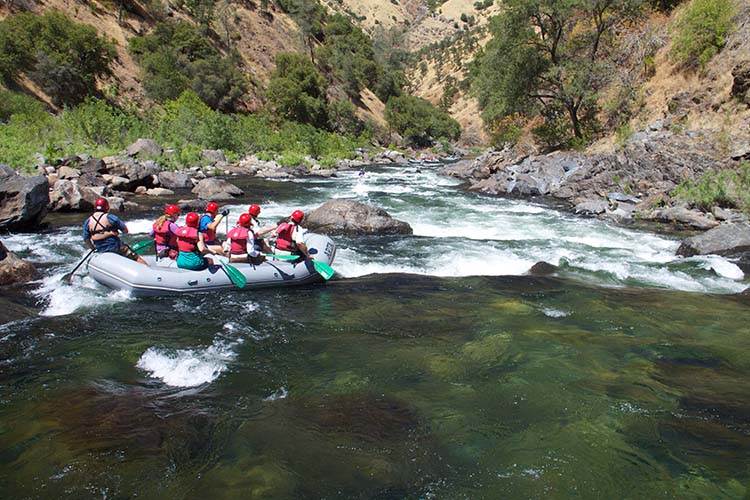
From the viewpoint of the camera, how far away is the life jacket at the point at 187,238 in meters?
7.86

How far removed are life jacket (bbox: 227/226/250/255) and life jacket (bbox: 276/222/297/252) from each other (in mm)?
672

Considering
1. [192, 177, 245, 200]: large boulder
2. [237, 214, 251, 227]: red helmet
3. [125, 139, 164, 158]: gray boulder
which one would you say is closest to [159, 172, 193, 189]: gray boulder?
[192, 177, 245, 200]: large boulder

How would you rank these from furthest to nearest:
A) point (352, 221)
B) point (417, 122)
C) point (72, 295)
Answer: point (417, 122) → point (352, 221) → point (72, 295)

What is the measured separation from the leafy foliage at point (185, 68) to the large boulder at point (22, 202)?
105ft

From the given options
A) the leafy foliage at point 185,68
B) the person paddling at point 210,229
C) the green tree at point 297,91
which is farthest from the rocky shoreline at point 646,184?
the green tree at point 297,91

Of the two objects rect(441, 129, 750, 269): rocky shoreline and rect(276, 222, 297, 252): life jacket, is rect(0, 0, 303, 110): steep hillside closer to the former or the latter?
rect(441, 129, 750, 269): rocky shoreline

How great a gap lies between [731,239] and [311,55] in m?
64.2

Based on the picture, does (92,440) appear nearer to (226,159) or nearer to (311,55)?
(226,159)

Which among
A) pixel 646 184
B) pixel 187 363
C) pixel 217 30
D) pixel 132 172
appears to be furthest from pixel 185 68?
pixel 187 363

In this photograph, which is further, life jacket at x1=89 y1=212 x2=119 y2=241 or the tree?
the tree

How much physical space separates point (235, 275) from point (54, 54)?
35.0 meters

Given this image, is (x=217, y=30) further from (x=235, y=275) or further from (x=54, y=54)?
(x=235, y=275)

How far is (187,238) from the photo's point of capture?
792cm

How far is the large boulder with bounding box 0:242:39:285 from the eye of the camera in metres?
7.89
